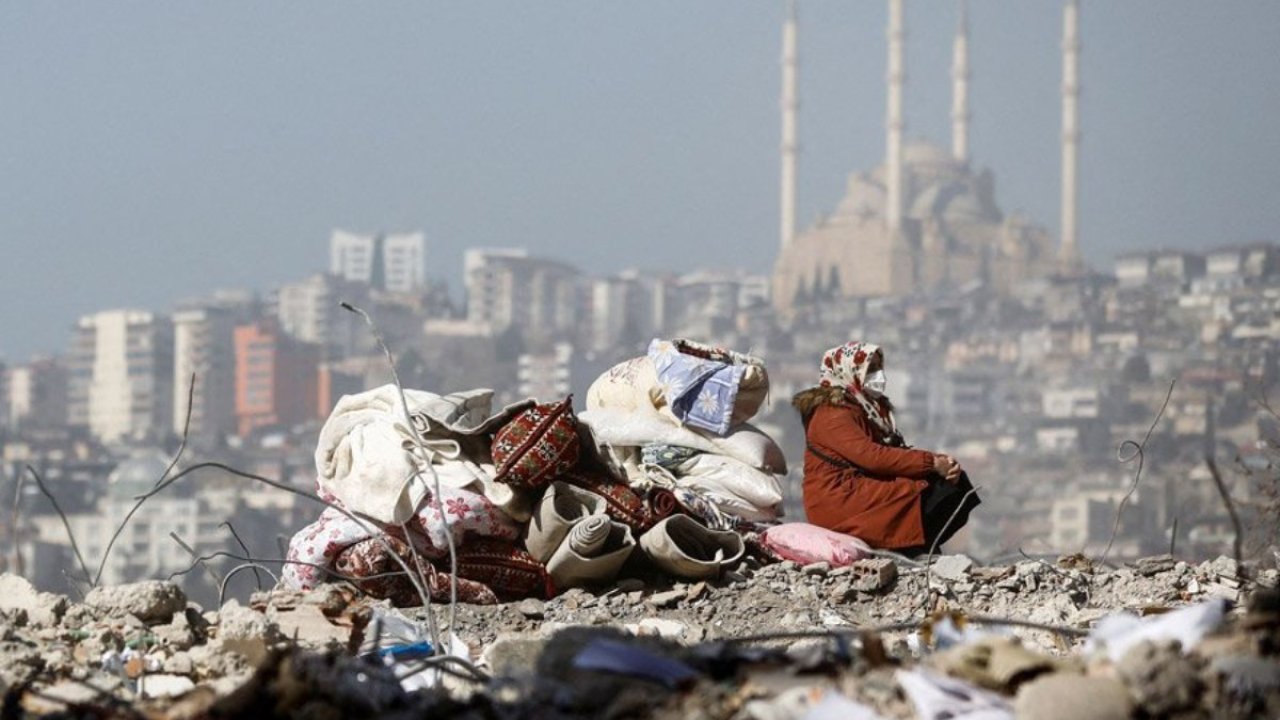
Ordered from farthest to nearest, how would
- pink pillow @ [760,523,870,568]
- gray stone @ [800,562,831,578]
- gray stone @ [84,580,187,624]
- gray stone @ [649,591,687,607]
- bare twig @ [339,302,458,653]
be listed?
pink pillow @ [760,523,870,568] < gray stone @ [800,562,831,578] < gray stone @ [649,591,687,607] < gray stone @ [84,580,187,624] < bare twig @ [339,302,458,653]

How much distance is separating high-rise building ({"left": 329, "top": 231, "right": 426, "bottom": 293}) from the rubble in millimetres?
160075

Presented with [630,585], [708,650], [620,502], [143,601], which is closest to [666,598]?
[630,585]

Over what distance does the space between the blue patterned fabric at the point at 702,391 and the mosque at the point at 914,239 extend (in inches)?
4675

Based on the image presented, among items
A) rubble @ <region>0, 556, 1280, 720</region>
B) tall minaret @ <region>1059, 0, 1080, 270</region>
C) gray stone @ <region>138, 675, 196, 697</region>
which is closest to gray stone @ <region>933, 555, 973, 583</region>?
rubble @ <region>0, 556, 1280, 720</region>

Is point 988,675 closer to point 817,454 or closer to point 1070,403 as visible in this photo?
point 817,454

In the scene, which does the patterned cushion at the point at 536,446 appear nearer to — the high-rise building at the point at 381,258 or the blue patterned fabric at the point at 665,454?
the blue patterned fabric at the point at 665,454

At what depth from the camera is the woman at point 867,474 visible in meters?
7.17

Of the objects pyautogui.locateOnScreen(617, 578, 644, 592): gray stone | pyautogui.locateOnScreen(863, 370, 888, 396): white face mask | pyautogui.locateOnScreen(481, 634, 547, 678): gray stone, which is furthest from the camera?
pyautogui.locateOnScreen(863, 370, 888, 396): white face mask

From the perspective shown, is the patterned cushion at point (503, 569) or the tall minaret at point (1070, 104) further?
the tall minaret at point (1070, 104)

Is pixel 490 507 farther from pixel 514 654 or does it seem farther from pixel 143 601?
pixel 514 654

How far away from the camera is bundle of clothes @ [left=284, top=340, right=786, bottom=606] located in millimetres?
6488

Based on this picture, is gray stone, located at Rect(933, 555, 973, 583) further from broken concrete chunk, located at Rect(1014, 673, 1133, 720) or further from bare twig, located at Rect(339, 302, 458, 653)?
broken concrete chunk, located at Rect(1014, 673, 1133, 720)

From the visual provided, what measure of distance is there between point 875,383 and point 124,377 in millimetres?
128958

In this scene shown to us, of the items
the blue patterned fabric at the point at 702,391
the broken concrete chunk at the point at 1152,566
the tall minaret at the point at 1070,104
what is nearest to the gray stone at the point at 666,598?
the blue patterned fabric at the point at 702,391
